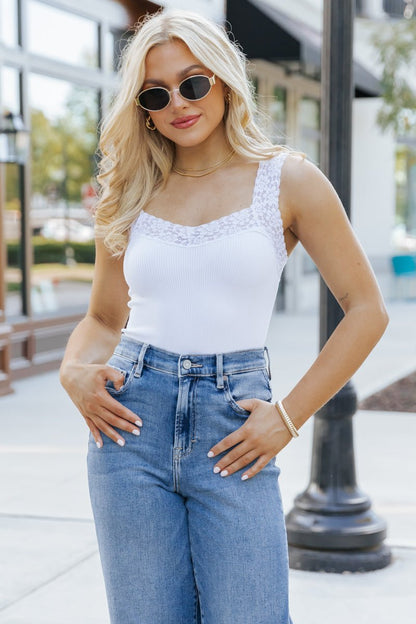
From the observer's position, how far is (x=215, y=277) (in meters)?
2.16

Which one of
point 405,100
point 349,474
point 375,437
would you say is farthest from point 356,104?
point 349,474

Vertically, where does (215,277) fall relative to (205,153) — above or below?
below

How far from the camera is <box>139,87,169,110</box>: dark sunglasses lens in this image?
89.5 inches

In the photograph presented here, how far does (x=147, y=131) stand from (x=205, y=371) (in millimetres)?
637

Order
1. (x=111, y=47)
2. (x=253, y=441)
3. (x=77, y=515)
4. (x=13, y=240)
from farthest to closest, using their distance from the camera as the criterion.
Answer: (x=111, y=47), (x=13, y=240), (x=77, y=515), (x=253, y=441)

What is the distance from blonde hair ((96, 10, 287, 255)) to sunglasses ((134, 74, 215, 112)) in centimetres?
3

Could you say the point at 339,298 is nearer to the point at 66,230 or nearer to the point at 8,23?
the point at 8,23

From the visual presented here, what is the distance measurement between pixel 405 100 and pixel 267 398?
1055cm

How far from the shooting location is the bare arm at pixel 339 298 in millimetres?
2162

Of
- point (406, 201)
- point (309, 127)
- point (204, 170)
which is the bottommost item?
point (204, 170)

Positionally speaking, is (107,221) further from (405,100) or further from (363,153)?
(363,153)

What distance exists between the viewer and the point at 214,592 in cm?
217

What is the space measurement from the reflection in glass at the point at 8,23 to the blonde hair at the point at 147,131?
7.80 m

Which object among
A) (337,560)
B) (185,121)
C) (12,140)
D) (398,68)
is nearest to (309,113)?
(398,68)
